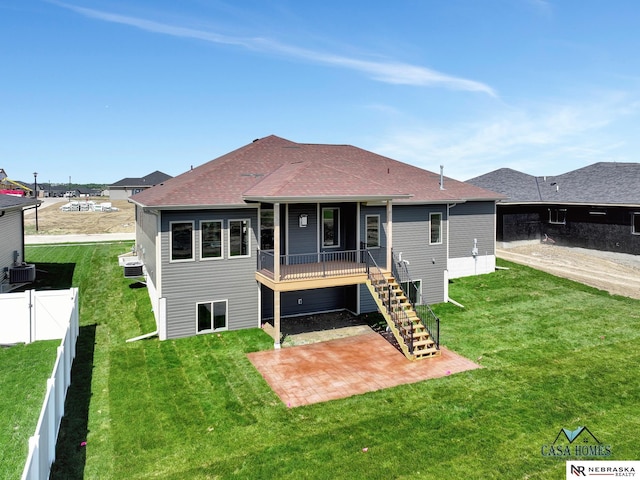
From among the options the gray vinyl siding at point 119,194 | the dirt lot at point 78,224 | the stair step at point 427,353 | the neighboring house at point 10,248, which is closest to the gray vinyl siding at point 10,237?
the neighboring house at point 10,248

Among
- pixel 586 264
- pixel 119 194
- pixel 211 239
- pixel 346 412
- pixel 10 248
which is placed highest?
pixel 119 194

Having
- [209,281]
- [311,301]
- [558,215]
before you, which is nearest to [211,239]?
[209,281]

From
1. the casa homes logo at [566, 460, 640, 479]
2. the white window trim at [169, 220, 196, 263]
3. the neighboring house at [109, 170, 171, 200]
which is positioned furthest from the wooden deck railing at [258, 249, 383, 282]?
the neighboring house at [109, 170, 171, 200]

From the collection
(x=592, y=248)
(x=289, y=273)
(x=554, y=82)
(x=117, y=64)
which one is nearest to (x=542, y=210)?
(x=592, y=248)

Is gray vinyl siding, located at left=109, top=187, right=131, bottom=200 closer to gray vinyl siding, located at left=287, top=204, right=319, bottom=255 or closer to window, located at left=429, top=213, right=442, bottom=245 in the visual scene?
gray vinyl siding, located at left=287, top=204, right=319, bottom=255

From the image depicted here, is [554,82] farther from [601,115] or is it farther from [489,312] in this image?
[489,312]

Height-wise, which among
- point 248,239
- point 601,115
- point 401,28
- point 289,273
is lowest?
point 289,273

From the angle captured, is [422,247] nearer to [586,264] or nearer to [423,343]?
[423,343]

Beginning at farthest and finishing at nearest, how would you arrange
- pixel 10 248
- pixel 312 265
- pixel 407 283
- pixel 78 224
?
pixel 78 224, pixel 10 248, pixel 407 283, pixel 312 265
